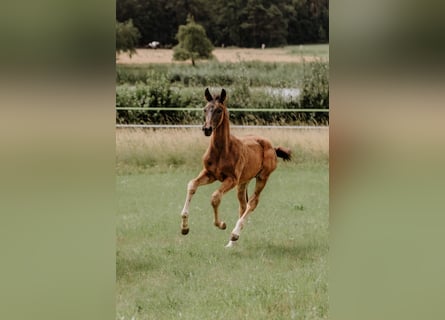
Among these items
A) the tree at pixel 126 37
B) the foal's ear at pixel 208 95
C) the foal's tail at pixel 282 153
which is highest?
the tree at pixel 126 37

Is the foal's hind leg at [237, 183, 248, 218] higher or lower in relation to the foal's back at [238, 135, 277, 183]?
lower

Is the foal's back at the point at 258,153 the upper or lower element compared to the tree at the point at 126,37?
lower

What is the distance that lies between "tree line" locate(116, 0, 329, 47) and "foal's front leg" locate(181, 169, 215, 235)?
709mm

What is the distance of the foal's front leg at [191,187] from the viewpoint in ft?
11.6

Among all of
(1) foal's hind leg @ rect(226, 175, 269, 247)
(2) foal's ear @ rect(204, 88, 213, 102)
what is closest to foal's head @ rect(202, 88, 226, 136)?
(2) foal's ear @ rect(204, 88, 213, 102)

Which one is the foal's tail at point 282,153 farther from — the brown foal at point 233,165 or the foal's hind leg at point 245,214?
the foal's hind leg at point 245,214

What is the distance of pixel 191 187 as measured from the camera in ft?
11.7

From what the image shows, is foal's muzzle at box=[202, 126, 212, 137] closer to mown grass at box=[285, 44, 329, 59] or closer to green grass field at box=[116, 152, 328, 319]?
green grass field at box=[116, 152, 328, 319]

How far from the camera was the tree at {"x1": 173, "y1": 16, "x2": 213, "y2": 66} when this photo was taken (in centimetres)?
351

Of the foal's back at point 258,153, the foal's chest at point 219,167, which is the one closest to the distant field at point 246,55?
the foal's back at point 258,153

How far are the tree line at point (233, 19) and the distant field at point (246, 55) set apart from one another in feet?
0.11
